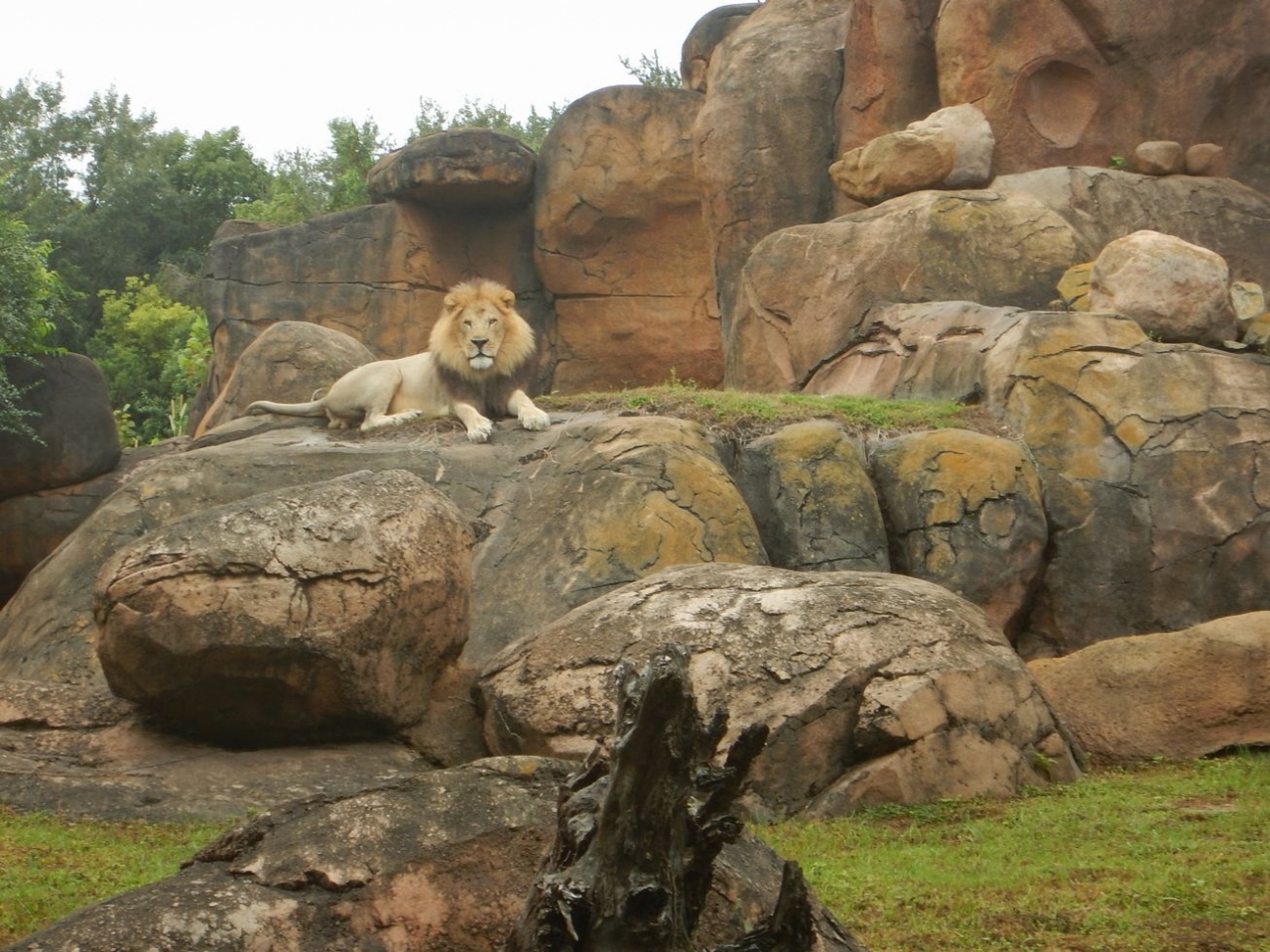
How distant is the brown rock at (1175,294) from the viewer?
1263 centimetres

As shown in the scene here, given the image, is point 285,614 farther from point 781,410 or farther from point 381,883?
point 781,410

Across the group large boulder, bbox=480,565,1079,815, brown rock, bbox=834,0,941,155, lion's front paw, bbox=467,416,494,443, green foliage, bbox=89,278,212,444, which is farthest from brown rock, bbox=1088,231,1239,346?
green foliage, bbox=89,278,212,444

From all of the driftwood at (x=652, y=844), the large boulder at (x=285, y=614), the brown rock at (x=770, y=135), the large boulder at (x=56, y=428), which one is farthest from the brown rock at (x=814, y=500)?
the large boulder at (x=56, y=428)

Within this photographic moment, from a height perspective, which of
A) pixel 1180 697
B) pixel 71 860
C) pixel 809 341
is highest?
pixel 809 341

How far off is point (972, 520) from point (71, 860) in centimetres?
690

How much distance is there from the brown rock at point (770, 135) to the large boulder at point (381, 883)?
1430 centimetres

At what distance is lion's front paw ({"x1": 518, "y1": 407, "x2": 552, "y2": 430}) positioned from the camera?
12.6 m

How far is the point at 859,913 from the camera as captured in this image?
17.1 ft

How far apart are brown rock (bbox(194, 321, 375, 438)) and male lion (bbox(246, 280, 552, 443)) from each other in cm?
253

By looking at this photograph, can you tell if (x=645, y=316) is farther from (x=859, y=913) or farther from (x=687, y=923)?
(x=687, y=923)

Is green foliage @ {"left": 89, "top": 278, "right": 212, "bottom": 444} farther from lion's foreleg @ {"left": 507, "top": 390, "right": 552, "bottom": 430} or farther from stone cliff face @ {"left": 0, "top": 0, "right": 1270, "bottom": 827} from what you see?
lion's foreleg @ {"left": 507, "top": 390, "right": 552, "bottom": 430}

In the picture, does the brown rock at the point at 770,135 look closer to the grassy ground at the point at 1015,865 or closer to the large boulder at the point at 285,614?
the large boulder at the point at 285,614

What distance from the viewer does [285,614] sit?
747 cm

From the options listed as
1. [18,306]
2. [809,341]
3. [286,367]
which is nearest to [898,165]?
[809,341]
